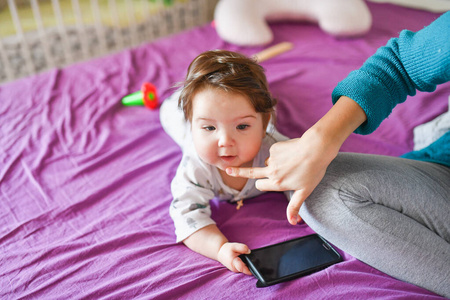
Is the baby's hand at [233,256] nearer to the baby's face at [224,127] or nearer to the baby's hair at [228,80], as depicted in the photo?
the baby's face at [224,127]

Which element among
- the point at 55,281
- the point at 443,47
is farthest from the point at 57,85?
the point at 443,47

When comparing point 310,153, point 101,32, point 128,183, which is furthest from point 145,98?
point 101,32

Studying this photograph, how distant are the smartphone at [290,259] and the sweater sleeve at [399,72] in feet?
0.84

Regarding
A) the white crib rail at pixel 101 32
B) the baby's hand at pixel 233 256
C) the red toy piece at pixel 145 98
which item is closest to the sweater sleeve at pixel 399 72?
the baby's hand at pixel 233 256

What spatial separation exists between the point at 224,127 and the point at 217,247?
0.25 m

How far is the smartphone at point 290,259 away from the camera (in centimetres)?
75

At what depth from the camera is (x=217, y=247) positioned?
2.68ft

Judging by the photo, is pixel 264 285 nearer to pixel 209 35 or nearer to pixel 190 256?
pixel 190 256

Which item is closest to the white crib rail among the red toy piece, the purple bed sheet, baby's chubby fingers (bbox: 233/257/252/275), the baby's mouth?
the purple bed sheet

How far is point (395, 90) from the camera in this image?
29.3 inches

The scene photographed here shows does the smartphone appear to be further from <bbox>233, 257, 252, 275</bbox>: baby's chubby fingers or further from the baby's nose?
the baby's nose

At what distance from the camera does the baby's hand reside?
775 mm

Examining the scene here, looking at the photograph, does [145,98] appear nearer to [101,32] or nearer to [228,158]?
[228,158]

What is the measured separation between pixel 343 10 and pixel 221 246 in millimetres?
1270
